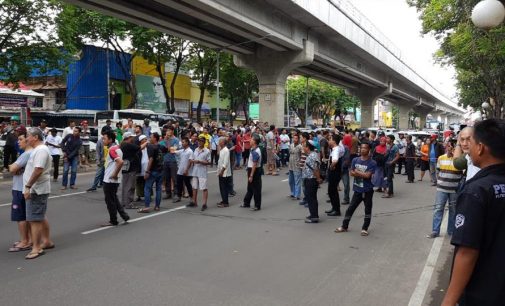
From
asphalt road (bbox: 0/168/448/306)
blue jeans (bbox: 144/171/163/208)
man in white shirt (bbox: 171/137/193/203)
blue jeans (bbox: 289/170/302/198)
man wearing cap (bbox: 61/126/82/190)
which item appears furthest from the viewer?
man wearing cap (bbox: 61/126/82/190)

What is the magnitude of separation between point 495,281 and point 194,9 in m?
16.2

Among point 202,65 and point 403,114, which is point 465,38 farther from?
point 403,114

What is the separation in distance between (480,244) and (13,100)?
36.6m

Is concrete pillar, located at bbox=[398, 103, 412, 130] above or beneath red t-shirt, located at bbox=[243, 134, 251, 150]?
above

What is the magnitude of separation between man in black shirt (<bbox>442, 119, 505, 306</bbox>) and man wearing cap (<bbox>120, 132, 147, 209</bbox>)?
7.80 m

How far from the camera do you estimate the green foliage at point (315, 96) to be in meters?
57.3

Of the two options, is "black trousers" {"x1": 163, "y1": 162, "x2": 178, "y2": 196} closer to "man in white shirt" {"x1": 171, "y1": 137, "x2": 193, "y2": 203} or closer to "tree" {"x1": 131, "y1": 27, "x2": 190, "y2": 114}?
"man in white shirt" {"x1": 171, "y1": 137, "x2": 193, "y2": 203}

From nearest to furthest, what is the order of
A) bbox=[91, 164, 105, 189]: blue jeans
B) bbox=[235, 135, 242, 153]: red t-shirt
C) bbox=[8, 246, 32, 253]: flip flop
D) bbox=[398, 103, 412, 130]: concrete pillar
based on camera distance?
bbox=[8, 246, 32, 253]: flip flop < bbox=[91, 164, 105, 189]: blue jeans < bbox=[235, 135, 242, 153]: red t-shirt < bbox=[398, 103, 412, 130]: concrete pillar

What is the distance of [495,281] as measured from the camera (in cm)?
227

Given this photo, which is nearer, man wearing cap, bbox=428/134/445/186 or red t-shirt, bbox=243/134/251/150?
man wearing cap, bbox=428/134/445/186

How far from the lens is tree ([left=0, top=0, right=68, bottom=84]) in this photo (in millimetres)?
21531

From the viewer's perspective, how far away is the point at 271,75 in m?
26.4

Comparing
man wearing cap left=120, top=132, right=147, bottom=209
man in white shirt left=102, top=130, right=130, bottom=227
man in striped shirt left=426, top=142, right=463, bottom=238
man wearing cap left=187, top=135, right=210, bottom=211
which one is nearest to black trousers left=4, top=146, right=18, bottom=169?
man wearing cap left=120, top=132, right=147, bottom=209

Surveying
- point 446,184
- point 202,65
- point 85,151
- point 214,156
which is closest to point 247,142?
point 214,156
